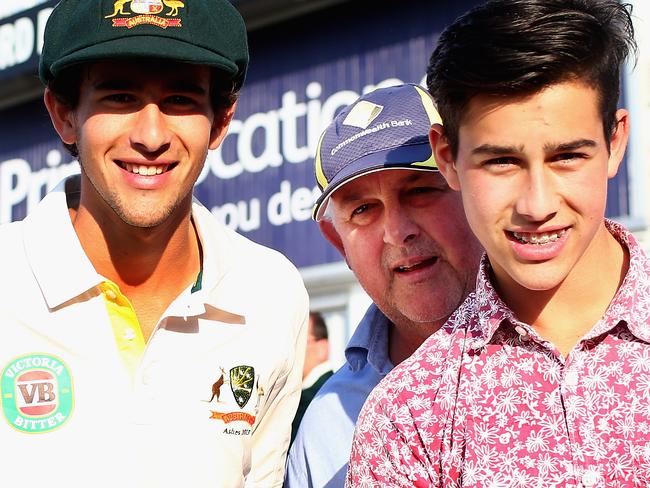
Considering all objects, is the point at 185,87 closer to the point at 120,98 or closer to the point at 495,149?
the point at 120,98

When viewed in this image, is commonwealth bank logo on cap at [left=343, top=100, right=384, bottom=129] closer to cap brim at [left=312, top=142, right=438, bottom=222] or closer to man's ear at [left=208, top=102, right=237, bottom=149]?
cap brim at [left=312, top=142, right=438, bottom=222]

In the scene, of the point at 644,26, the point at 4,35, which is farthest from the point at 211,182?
the point at 644,26

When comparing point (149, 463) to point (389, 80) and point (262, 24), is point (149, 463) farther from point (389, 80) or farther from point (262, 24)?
point (262, 24)

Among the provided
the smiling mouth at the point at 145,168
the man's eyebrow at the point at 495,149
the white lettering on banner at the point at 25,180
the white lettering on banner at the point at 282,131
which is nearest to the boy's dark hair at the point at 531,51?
the man's eyebrow at the point at 495,149

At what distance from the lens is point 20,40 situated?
1194 cm

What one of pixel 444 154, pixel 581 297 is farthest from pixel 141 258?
pixel 581 297

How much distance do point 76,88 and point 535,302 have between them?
1.50 meters

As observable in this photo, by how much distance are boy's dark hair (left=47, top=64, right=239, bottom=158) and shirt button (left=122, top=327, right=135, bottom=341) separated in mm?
612

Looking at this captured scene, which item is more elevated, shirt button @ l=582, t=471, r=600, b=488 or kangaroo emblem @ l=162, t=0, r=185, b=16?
kangaroo emblem @ l=162, t=0, r=185, b=16

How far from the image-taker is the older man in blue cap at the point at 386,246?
3.05 m

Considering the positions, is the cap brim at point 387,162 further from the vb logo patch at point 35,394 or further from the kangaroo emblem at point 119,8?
the vb logo patch at point 35,394

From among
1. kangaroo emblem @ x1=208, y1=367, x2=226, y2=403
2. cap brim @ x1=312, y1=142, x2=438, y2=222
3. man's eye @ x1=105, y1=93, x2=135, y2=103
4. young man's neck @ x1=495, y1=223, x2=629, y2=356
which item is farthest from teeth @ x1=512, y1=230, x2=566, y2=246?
man's eye @ x1=105, y1=93, x2=135, y2=103

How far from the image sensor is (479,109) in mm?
2357

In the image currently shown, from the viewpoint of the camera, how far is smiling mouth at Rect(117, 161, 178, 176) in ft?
9.80
